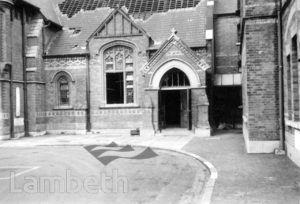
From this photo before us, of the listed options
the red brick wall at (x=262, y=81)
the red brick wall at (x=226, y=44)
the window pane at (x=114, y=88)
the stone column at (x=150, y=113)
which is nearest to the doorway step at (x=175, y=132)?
the stone column at (x=150, y=113)

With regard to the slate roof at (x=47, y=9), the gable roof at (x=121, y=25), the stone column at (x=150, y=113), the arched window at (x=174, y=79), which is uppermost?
the slate roof at (x=47, y=9)

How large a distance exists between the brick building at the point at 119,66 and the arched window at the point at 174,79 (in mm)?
60

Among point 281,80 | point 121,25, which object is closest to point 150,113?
point 121,25

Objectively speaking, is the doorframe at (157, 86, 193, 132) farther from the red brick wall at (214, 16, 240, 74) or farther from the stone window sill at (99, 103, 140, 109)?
the red brick wall at (214, 16, 240, 74)

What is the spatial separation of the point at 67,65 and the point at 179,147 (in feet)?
39.2

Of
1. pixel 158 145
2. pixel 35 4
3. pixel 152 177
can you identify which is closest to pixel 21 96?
pixel 35 4

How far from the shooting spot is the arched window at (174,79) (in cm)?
2177

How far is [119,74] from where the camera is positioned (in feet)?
78.1

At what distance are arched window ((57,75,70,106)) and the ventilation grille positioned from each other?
5603 millimetres

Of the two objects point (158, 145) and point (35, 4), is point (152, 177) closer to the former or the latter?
point (158, 145)

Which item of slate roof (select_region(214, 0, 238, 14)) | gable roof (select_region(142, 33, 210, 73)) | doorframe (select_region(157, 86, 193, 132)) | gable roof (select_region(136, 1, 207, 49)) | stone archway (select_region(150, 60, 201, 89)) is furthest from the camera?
slate roof (select_region(214, 0, 238, 14))

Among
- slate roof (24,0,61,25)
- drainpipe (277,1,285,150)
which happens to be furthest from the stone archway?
slate roof (24,0,61,25)

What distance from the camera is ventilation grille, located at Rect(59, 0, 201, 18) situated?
25358 millimetres

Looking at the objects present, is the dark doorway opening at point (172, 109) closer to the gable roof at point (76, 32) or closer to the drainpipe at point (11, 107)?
the gable roof at point (76, 32)
